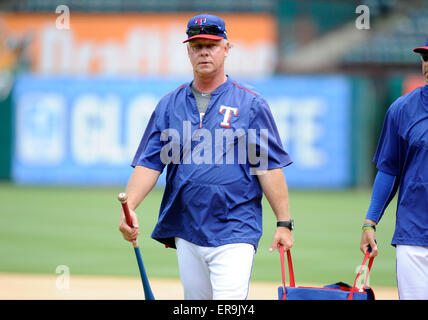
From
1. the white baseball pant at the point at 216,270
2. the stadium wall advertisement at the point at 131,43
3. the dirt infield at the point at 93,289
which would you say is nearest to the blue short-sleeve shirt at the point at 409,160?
the white baseball pant at the point at 216,270

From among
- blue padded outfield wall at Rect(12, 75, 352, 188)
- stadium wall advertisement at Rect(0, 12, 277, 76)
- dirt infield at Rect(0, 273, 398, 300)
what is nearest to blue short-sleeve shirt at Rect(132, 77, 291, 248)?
dirt infield at Rect(0, 273, 398, 300)

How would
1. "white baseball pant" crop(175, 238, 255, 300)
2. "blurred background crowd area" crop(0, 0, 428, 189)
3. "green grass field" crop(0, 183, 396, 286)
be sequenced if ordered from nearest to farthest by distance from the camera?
"white baseball pant" crop(175, 238, 255, 300) → "green grass field" crop(0, 183, 396, 286) → "blurred background crowd area" crop(0, 0, 428, 189)

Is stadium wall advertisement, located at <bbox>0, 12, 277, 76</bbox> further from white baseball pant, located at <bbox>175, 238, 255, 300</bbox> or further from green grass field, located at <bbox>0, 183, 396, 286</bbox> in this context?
white baseball pant, located at <bbox>175, 238, 255, 300</bbox>

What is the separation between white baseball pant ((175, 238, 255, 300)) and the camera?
3871 mm

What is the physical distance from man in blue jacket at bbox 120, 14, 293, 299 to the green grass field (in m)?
4.07

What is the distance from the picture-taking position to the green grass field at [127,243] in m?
8.67

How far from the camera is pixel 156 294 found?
23.2 ft

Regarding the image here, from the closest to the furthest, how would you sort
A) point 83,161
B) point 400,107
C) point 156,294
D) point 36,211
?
point 400,107
point 156,294
point 36,211
point 83,161

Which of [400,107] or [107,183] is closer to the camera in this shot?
[400,107]

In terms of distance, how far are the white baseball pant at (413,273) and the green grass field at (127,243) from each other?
4091 mm

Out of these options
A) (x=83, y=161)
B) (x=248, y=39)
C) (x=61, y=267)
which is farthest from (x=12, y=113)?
(x=61, y=267)

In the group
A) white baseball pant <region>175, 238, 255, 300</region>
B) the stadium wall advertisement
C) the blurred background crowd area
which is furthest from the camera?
the stadium wall advertisement

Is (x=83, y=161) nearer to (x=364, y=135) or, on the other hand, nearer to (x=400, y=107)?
(x=364, y=135)

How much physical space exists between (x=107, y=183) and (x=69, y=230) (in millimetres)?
7503
